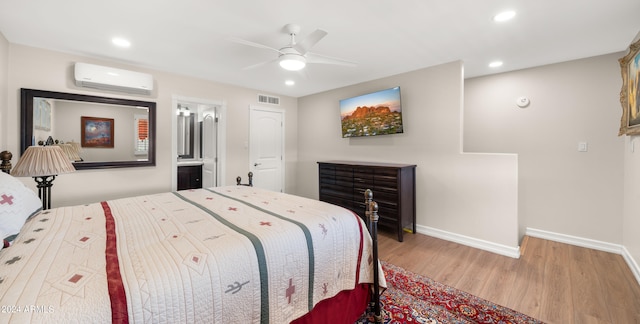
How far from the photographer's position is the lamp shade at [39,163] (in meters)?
2.04

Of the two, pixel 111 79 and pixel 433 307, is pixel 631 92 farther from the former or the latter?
pixel 111 79

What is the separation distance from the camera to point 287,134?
17.5 feet

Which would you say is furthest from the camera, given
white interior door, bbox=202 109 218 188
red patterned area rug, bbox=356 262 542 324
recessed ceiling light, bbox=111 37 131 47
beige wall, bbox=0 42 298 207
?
white interior door, bbox=202 109 218 188

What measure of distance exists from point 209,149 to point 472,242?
4.41 m

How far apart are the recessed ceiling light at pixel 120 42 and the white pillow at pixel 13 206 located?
167 cm

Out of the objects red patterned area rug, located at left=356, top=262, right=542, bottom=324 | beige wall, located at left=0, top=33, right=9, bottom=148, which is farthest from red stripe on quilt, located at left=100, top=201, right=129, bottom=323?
beige wall, located at left=0, top=33, right=9, bottom=148

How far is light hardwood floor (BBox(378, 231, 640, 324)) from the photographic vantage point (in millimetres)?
1930

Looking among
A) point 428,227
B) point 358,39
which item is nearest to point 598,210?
point 428,227

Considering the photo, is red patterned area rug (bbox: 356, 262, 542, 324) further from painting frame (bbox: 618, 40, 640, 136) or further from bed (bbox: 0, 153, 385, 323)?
painting frame (bbox: 618, 40, 640, 136)

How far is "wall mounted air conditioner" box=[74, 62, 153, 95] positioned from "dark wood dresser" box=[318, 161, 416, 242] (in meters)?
2.85

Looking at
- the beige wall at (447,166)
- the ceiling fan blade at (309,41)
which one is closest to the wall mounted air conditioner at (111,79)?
the ceiling fan blade at (309,41)

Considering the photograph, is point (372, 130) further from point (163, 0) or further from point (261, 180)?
point (163, 0)

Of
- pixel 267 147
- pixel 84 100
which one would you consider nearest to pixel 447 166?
pixel 267 147

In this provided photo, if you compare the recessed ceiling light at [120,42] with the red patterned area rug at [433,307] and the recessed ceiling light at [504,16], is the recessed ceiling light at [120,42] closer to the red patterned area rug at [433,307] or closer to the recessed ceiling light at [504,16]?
the red patterned area rug at [433,307]
